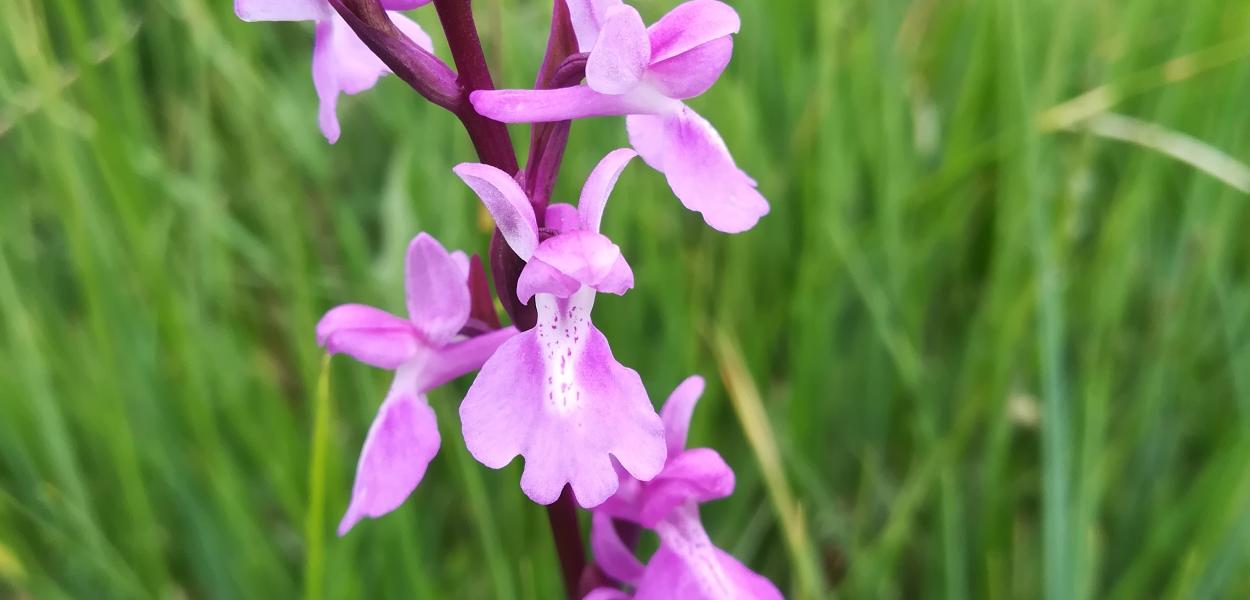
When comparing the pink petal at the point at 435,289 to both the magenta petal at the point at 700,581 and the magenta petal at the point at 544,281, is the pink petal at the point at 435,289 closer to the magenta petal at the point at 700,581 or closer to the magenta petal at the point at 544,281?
the magenta petal at the point at 544,281

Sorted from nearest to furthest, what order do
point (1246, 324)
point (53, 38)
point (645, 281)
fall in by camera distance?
1. point (1246, 324)
2. point (645, 281)
3. point (53, 38)

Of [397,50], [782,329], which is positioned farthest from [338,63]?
[782,329]

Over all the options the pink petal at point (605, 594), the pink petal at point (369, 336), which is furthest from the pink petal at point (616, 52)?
the pink petal at point (605, 594)

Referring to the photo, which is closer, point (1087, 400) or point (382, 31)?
point (382, 31)

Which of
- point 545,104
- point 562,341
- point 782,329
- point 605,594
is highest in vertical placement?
point 782,329

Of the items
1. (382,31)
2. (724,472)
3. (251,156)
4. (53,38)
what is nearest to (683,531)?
(724,472)

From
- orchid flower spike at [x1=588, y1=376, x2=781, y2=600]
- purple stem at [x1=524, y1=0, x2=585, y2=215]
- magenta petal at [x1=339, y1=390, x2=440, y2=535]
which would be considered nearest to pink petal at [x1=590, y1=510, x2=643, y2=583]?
orchid flower spike at [x1=588, y1=376, x2=781, y2=600]

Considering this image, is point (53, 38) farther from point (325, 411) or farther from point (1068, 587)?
point (1068, 587)

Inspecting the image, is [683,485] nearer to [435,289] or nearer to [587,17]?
[435,289]
